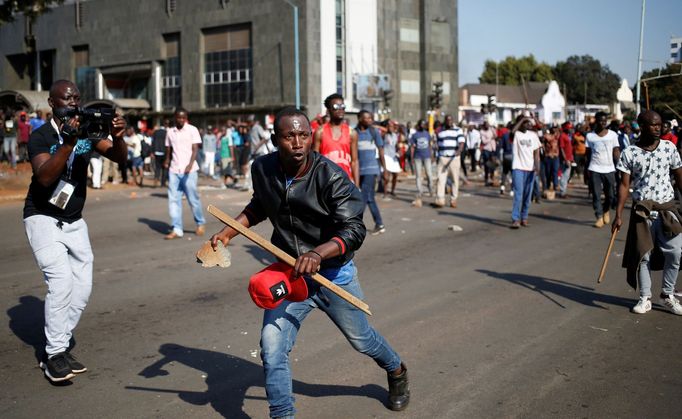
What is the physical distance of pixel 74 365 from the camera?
4844 mm

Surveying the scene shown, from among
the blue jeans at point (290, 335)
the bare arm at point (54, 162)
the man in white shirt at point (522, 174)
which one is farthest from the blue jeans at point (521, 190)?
the bare arm at point (54, 162)

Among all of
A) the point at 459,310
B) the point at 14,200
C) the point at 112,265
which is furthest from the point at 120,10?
the point at 459,310

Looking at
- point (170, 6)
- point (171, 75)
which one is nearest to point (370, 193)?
point (171, 75)

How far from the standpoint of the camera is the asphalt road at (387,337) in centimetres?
436

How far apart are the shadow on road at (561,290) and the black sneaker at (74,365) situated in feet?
14.9

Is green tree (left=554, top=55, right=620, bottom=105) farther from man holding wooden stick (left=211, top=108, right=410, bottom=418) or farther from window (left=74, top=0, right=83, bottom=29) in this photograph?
man holding wooden stick (left=211, top=108, right=410, bottom=418)

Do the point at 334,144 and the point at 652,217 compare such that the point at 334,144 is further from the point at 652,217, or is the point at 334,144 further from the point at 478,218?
the point at 478,218

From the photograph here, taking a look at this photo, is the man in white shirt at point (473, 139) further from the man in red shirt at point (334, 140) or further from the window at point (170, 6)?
the window at point (170, 6)

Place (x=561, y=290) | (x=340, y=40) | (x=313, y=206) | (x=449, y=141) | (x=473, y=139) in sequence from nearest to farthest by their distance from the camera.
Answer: (x=313, y=206), (x=561, y=290), (x=449, y=141), (x=473, y=139), (x=340, y=40)

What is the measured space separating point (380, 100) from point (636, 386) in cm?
4497

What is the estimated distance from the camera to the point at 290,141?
11.9 ft

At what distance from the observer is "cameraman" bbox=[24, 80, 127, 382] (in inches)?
185

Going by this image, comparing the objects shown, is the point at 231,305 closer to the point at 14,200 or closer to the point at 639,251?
the point at 639,251

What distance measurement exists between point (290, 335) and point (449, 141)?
12176mm
